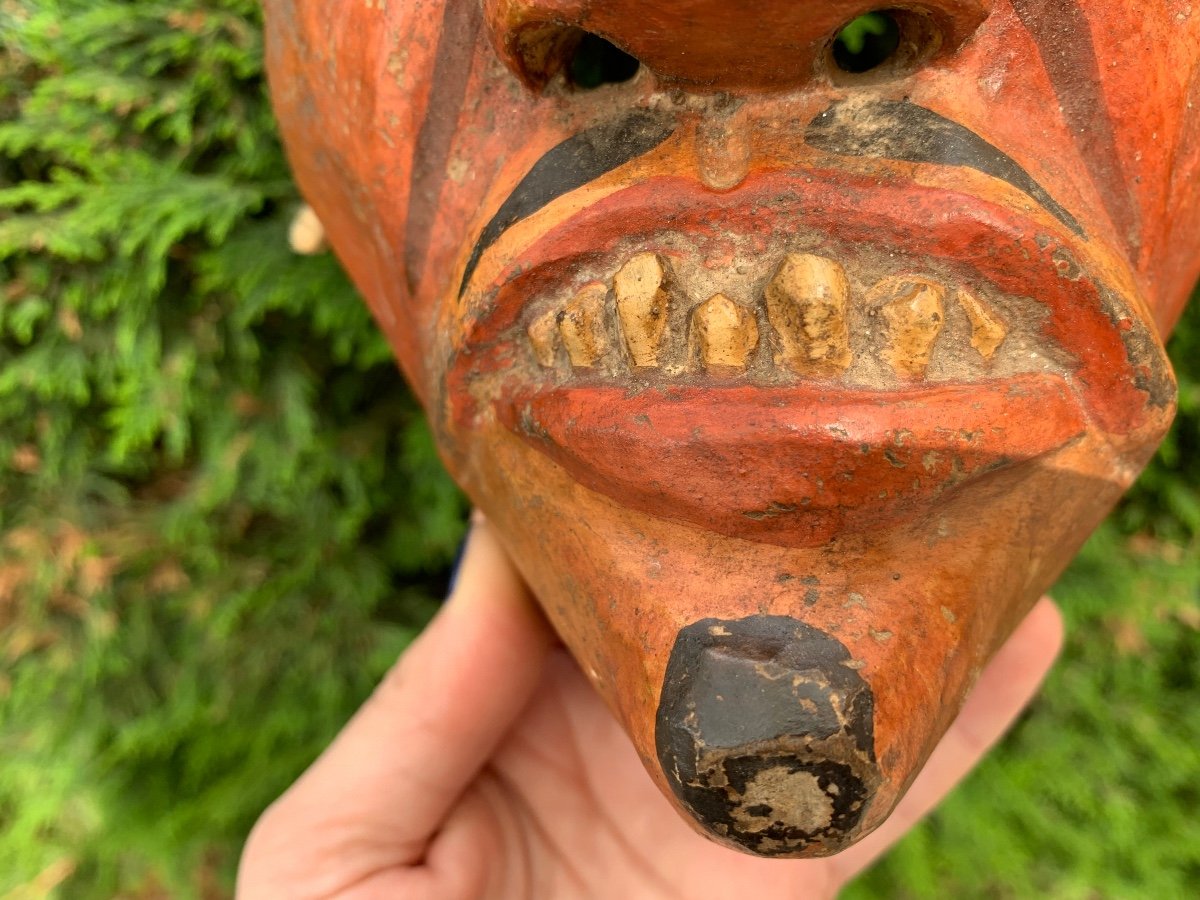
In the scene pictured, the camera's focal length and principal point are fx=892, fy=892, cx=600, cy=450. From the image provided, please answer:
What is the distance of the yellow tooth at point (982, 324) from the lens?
2.11ft

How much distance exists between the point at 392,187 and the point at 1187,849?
181cm

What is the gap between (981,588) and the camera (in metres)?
0.69

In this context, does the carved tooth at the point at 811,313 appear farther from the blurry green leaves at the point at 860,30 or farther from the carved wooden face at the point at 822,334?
the blurry green leaves at the point at 860,30

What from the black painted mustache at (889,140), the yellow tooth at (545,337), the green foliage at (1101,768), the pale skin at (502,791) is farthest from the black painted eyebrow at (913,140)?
the green foliage at (1101,768)

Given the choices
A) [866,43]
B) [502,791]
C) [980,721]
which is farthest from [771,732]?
[866,43]

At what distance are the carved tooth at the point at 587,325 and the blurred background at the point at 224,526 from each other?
0.91m

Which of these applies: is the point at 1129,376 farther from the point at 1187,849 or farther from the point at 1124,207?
the point at 1187,849

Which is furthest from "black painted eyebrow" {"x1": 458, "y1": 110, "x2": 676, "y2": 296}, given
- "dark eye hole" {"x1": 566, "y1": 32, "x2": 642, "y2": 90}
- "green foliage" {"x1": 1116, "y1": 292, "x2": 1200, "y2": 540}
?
"green foliage" {"x1": 1116, "y1": 292, "x2": 1200, "y2": 540}

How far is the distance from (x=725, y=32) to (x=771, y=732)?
1.55 ft

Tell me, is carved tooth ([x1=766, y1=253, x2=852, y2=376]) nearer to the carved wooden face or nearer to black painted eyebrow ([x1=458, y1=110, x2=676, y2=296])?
the carved wooden face

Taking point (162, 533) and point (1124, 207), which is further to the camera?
point (162, 533)

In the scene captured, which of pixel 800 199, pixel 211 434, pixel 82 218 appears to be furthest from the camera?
pixel 211 434

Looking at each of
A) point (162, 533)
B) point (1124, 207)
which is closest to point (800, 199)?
point (1124, 207)

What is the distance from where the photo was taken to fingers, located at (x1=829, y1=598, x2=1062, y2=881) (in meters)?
1.36
